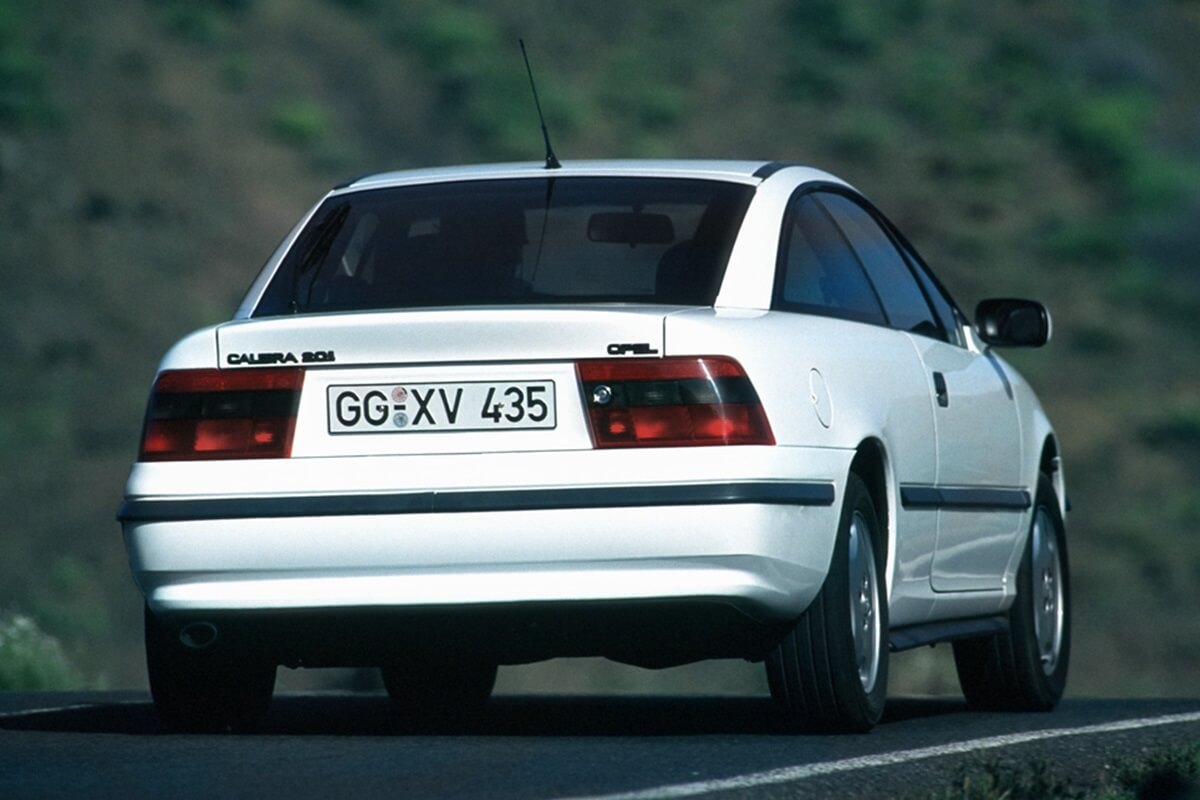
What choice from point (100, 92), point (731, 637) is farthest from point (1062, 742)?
point (100, 92)

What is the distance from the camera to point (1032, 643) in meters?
9.72

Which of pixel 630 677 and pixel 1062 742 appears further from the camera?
pixel 630 677

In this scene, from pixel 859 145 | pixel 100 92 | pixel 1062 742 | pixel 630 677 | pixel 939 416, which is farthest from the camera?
pixel 859 145

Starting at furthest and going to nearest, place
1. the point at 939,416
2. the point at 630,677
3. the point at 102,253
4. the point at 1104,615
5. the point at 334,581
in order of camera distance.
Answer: the point at 102,253
the point at 1104,615
the point at 630,677
the point at 939,416
the point at 334,581

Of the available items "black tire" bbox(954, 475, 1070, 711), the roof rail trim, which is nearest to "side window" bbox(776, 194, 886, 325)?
the roof rail trim

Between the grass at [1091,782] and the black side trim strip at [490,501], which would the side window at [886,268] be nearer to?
the black side trim strip at [490,501]

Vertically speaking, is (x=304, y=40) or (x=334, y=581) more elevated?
(x=334, y=581)

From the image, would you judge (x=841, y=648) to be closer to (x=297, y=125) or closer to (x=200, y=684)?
(x=200, y=684)

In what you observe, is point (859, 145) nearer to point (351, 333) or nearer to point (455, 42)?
point (455, 42)

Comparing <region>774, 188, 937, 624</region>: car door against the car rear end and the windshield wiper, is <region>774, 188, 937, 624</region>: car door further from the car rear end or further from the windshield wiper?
the windshield wiper

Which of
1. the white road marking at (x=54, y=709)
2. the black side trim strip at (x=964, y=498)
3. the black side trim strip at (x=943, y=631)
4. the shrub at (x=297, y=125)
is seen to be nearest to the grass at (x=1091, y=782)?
the black side trim strip at (x=943, y=631)

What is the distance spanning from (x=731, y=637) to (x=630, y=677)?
1602 cm

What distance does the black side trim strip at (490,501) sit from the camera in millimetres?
7117

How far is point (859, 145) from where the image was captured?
135 feet
